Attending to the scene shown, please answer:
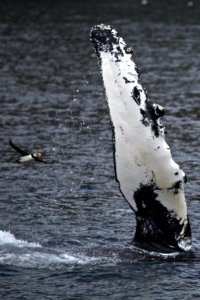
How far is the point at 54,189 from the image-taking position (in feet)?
61.9

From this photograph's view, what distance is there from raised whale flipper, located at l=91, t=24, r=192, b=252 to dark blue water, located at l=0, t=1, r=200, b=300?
1146 mm

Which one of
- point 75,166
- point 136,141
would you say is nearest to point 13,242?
point 136,141

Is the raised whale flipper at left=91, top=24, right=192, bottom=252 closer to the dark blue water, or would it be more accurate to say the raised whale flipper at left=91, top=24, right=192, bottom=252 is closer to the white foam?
the dark blue water

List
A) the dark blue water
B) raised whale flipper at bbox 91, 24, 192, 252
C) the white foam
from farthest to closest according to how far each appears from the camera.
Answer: the white foam, the dark blue water, raised whale flipper at bbox 91, 24, 192, 252

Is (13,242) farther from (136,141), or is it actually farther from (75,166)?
(75,166)

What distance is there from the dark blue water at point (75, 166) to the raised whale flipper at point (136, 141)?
115cm

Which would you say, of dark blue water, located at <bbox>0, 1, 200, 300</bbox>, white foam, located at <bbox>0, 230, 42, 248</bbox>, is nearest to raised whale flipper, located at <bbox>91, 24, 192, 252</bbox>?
dark blue water, located at <bbox>0, 1, 200, 300</bbox>

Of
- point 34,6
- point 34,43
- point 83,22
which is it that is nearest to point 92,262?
point 34,43

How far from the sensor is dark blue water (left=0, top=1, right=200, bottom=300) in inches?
514

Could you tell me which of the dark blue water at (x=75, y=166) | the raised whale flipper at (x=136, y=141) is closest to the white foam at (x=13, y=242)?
the dark blue water at (x=75, y=166)

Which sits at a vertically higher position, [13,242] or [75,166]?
[75,166]

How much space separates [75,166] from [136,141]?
859 cm

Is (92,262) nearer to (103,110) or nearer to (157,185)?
(157,185)

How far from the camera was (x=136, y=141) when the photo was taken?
12266 mm
